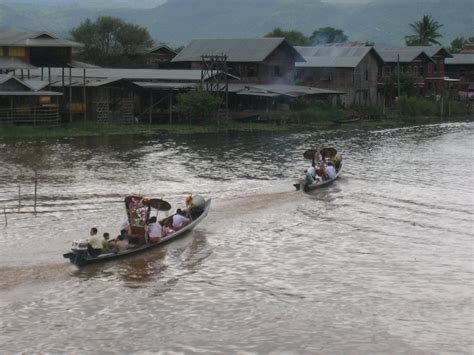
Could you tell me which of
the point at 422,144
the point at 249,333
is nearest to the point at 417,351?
the point at 249,333

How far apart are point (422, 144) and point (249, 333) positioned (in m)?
33.4

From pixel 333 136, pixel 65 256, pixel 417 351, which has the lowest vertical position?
pixel 417 351

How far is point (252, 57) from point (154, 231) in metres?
43.8

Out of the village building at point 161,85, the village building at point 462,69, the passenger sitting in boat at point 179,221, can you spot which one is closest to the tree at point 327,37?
the village building at point 462,69

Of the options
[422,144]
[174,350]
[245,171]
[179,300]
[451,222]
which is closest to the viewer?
A: [174,350]

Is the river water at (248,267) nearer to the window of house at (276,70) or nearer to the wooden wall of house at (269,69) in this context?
the wooden wall of house at (269,69)

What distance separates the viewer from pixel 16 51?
49000mm

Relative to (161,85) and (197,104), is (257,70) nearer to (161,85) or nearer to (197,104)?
(161,85)

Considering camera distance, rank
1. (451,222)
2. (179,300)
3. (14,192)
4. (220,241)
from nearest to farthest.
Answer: (179,300) < (220,241) < (451,222) < (14,192)

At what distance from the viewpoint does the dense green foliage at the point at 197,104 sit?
49219 mm

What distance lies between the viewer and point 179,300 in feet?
50.2

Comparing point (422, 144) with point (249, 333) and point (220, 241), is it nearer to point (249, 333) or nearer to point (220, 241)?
point (220, 241)

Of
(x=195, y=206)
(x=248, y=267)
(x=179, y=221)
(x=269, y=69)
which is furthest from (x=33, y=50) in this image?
(x=248, y=267)

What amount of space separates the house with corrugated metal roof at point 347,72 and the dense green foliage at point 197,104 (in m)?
18.5
